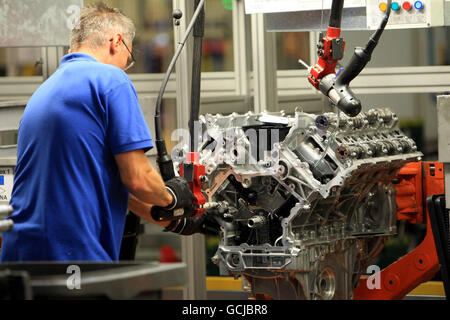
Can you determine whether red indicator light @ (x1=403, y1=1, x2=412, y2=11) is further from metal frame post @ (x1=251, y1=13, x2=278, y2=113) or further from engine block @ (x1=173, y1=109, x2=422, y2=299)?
metal frame post @ (x1=251, y1=13, x2=278, y2=113)

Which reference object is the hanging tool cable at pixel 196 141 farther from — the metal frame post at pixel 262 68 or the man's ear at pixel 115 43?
the metal frame post at pixel 262 68

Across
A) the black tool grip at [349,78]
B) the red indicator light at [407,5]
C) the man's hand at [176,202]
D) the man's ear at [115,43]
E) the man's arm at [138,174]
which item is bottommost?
the man's hand at [176,202]

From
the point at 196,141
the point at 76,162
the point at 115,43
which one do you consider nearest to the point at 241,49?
the point at 196,141

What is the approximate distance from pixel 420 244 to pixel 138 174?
2549 millimetres

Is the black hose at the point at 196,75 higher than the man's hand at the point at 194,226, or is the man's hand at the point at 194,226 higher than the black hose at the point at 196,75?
the black hose at the point at 196,75

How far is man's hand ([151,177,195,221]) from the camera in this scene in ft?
12.9

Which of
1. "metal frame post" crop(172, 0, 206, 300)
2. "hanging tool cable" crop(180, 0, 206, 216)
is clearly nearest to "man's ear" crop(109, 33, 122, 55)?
"hanging tool cable" crop(180, 0, 206, 216)

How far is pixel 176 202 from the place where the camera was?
3926 mm

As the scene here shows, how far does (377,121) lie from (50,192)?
2.44m

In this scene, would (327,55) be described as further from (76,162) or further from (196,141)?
(76,162)

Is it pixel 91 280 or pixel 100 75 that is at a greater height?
pixel 100 75

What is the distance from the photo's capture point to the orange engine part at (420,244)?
17.8 feet

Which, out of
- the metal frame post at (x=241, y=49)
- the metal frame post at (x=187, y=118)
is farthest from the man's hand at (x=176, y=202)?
the metal frame post at (x=241, y=49)

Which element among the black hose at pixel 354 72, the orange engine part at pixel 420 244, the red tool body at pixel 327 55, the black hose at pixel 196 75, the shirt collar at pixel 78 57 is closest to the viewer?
the shirt collar at pixel 78 57
